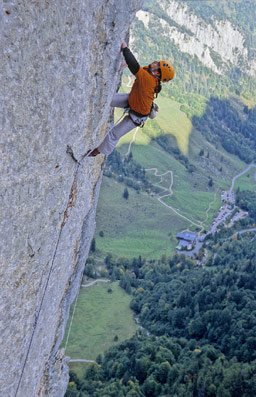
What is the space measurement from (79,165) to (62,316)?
19.1 feet

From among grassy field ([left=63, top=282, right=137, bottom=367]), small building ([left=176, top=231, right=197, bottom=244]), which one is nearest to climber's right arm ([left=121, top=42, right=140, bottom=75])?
grassy field ([left=63, top=282, right=137, bottom=367])

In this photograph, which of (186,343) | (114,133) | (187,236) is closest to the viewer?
(114,133)

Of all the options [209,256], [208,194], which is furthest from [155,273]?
[208,194]

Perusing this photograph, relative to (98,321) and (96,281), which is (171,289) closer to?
(98,321)

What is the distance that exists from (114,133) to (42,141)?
526 cm

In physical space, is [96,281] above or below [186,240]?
below

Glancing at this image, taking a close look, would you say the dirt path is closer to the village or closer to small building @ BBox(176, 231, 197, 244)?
the village

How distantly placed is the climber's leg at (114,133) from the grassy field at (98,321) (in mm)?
65868

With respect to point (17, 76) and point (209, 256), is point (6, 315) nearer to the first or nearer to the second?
point (17, 76)

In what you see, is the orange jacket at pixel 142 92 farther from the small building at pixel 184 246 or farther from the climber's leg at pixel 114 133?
the small building at pixel 184 246

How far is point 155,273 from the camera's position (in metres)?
123

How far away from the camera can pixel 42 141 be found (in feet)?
39.2

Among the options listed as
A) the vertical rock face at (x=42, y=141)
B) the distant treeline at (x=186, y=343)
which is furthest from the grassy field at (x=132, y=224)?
the vertical rock face at (x=42, y=141)

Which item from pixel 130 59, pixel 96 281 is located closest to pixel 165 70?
pixel 130 59
